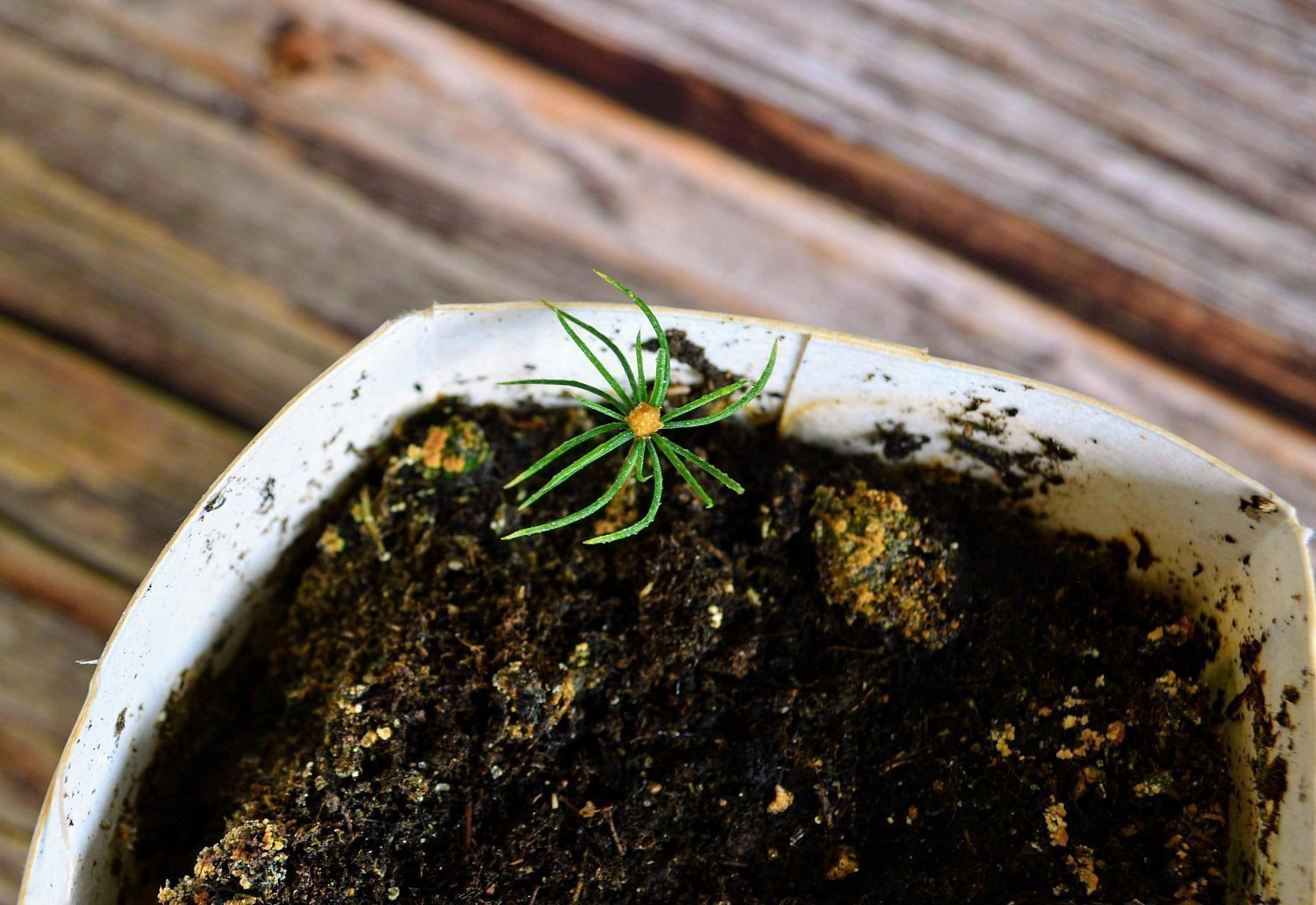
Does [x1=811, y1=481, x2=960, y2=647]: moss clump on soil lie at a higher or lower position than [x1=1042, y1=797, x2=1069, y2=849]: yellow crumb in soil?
higher

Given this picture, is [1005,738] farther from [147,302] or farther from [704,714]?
[147,302]

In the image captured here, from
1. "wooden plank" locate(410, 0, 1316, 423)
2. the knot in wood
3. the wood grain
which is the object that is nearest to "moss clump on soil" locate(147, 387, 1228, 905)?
the knot in wood

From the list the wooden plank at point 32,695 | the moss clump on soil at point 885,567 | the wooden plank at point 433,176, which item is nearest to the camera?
the moss clump on soil at point 885,567

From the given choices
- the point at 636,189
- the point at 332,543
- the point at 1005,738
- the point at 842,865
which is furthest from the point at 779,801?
the point at 636,189

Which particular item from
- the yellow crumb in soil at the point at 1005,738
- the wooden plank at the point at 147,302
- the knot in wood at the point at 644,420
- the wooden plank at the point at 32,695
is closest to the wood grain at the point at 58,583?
the wooden plank at the point at 32,695

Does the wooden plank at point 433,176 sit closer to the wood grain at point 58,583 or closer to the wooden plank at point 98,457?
the wooden plank at point 98,457

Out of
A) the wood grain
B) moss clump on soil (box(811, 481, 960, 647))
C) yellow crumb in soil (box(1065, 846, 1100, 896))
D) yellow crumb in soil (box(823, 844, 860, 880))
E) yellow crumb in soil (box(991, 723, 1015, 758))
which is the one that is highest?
moss clump on soil (box(811, 481, 960, 647))

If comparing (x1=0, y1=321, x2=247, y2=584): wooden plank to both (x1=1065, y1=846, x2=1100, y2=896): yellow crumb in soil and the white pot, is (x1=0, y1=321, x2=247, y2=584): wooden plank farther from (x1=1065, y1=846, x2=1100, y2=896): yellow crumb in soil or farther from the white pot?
(x1=1065, y1=846, x2=1100, y2=896): yellow crumb in soil
